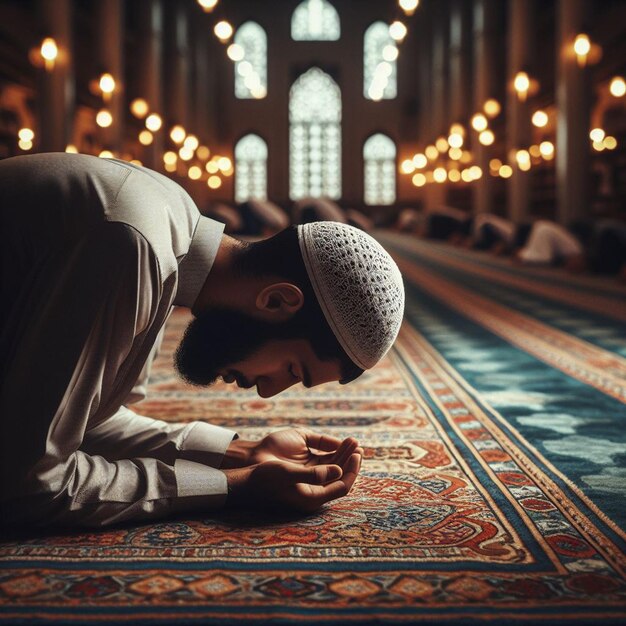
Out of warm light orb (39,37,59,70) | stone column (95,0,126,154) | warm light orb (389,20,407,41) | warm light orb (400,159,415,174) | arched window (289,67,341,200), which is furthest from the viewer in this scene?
arched window (289,67,341,200)

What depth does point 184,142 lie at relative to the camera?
22.8m

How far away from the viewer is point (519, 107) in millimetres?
16906

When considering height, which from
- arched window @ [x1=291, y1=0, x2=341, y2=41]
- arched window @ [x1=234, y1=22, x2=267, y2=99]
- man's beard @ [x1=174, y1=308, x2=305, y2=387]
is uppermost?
arched window @ [x1=291, y1=0, x2=341, y2=41]

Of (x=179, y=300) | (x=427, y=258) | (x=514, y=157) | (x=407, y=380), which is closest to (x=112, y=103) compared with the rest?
(x=427, y=258)

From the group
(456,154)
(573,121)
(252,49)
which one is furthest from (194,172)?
(573,121)

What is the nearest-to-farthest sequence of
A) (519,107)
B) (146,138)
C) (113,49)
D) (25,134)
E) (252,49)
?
1. (25,134)
2. (113,49)
3. (519,107)
4. (146,138)
5. (252,49)

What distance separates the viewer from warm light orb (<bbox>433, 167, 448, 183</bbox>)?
84.2 ft

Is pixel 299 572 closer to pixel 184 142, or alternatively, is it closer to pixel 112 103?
pixel 112 103

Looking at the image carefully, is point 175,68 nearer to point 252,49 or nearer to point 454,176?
point 252,49

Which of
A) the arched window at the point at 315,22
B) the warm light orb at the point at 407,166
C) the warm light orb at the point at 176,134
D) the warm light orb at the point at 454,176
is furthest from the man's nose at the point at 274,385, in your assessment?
the arched window at the point at 315,22

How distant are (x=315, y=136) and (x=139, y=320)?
29.0 meters

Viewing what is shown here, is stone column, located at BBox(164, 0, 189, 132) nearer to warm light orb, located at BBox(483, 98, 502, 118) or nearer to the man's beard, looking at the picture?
warm light orb, located at BBox(483, 98, 502, 118)

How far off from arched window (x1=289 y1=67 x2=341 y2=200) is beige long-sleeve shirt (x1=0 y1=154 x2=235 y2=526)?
2824cm

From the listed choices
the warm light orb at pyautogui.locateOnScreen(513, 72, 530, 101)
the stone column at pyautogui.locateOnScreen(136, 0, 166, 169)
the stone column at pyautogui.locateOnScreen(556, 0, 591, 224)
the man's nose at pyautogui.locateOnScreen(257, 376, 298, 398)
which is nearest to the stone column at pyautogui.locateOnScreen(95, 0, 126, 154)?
the stone column at pyautogui.locateOnScreen(136, 0, 166, 169)
